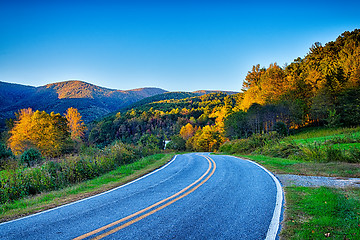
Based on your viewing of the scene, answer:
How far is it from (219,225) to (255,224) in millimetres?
750

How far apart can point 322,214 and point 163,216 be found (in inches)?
140

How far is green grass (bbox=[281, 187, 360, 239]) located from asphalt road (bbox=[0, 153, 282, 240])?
38cm

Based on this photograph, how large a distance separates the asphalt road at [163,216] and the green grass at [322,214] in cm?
38

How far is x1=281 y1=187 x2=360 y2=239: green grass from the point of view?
11.0 ft

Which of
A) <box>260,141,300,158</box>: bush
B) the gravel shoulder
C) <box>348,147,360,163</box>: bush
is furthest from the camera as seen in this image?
<box>260,141,300,158</box>: bush

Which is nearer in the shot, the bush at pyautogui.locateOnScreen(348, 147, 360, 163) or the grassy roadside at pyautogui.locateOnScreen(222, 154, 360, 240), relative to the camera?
the grassy roadside at pyautogui.locateOnScreen(222, 154, 360, 240)

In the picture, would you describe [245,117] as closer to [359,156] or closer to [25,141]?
[359,156]

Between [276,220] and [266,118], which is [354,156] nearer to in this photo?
[276,220]

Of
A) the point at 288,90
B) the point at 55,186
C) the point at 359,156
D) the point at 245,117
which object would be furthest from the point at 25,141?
the point at 288,90

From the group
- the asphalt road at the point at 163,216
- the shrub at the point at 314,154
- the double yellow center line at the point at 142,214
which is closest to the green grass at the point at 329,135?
the shrub at the point at 314,154

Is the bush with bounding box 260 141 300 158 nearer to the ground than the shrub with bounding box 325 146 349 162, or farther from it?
nearer to the ground

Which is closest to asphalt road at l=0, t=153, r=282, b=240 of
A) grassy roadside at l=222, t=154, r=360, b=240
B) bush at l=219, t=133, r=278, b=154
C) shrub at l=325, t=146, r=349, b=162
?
grassy roadside at l=222, t=154, r=360, b=240

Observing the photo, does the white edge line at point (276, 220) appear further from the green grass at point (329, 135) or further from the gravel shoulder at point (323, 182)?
the green grass at point (329, 135)

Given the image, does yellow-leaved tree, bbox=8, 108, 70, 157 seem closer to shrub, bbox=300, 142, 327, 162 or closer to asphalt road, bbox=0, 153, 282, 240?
asphalt road, bbox=0, 153, 282, 240
